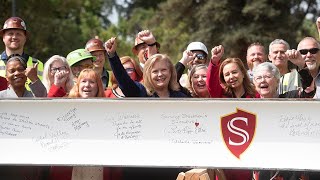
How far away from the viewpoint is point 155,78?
7805 mm

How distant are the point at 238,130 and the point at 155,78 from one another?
1041 millimetres

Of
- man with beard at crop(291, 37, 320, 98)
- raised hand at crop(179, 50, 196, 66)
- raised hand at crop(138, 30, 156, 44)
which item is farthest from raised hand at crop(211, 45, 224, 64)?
raised hand at crop(138, 30, 156, 44)

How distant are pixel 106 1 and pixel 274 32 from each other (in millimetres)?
26281

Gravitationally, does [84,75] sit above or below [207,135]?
above

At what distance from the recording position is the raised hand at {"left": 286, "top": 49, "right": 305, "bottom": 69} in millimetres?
7852

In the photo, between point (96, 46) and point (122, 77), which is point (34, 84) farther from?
point (96, 46)

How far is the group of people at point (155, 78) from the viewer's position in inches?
305

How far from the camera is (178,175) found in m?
7.71

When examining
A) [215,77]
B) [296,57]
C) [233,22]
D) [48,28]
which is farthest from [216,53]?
[233,22]

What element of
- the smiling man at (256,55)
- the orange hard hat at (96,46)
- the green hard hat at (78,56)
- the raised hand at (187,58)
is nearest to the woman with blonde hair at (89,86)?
the green hard hat at (78,56)

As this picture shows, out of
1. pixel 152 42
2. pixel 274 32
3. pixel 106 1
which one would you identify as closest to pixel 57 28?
pixel 274 32

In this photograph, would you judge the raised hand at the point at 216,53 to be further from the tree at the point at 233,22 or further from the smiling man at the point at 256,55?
the tree at the point at 233,22

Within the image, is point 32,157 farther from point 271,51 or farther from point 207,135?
point 271,51

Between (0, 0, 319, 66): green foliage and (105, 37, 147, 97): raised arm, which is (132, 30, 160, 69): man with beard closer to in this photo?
(105, 37, 147, 97): raised arm
